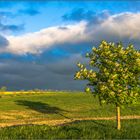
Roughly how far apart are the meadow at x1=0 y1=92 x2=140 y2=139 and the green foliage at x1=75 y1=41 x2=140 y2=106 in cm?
325

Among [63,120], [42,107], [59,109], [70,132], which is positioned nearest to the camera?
[70,132]

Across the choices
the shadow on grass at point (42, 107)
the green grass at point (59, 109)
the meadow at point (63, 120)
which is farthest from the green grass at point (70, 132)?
the shadow on grass at point (42, 107)

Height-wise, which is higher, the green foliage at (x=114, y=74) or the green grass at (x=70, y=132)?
the green foliage at (x=114, y=74)

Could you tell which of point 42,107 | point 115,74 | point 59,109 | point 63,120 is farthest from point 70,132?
point 42,107

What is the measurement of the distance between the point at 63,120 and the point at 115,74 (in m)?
17.8

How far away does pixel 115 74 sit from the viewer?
45.5 meters

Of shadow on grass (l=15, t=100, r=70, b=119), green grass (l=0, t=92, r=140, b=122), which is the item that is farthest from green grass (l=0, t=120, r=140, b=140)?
shadow on grass (l=15, t=100, r=70, b=119)

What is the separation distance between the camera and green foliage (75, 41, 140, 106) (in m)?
45.8

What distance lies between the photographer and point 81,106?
83938 millimetres

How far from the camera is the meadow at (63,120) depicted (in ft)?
138

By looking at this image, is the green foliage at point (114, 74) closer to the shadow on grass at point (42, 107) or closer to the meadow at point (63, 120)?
the meadow at point (63, 120)

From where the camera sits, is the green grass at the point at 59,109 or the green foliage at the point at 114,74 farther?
the green grass at the point at 59,109

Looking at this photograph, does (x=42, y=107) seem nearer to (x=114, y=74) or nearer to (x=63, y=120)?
(x=63, y=120)

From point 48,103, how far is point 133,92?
140 feet
